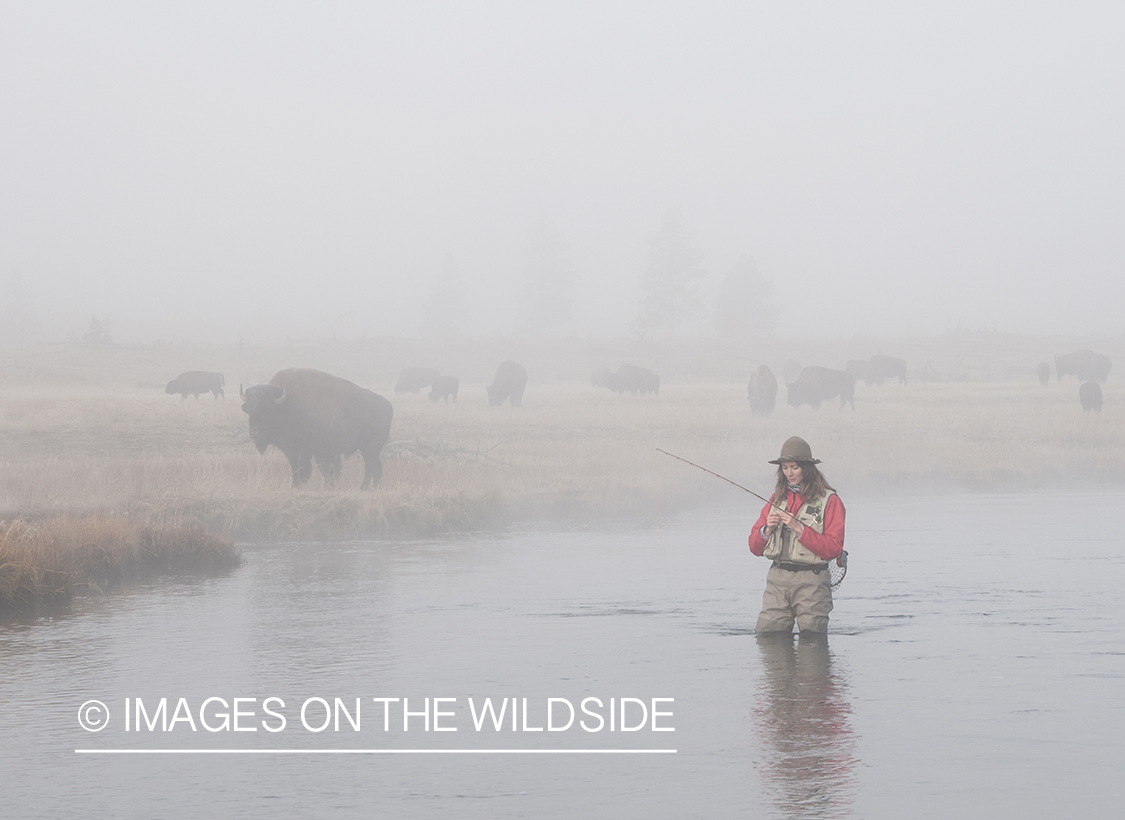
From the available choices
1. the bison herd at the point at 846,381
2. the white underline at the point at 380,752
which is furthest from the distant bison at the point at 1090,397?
the white underline at the point at 380,752

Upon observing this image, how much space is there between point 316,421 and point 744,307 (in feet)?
322

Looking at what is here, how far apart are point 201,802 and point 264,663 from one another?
3858mm

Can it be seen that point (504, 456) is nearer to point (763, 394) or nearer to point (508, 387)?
point (763, 394)

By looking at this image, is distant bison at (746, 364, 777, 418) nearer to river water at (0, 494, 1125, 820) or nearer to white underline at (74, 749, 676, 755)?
river water at (0, 494, 1125, 820)

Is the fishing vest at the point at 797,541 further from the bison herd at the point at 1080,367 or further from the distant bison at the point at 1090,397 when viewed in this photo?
the bison herd at the point at 1080,367

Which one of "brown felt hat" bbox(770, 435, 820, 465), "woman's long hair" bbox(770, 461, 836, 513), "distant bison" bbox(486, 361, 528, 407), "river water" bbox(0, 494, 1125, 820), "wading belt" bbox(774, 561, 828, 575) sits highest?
"distant bison" bbox(486, 361, 528, 407)

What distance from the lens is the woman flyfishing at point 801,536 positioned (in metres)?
10.4

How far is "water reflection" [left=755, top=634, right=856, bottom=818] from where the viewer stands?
279 inches

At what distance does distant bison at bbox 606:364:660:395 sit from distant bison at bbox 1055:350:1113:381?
21.9 m

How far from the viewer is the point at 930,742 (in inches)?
326

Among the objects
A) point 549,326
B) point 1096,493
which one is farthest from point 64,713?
point 549,326

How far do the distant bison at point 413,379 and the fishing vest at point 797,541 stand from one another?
53341 millimetres

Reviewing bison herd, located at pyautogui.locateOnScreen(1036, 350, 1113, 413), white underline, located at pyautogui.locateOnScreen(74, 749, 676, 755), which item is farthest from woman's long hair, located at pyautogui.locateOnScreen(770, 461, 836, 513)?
bison herd, located at pyautogui.locateOnScreen(1036, 350, 1113, 413)

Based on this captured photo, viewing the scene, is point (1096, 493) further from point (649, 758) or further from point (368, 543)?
point (649, 758)
